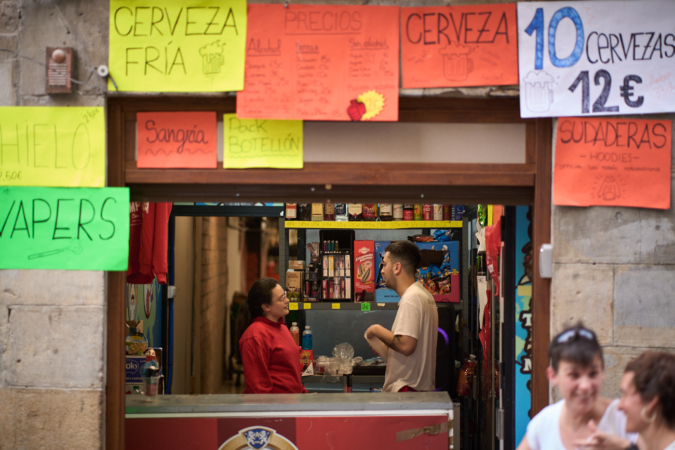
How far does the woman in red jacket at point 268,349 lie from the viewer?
133 inches

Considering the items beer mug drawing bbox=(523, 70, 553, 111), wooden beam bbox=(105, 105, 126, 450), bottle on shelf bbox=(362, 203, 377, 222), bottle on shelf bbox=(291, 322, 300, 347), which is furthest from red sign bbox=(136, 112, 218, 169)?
bottle on shelf bbox=(291, 322, 300, 347)

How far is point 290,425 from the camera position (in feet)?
8.66

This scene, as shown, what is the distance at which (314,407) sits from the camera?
2680 millimetres

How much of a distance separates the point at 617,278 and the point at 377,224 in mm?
2677

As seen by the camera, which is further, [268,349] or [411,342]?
[268,349]

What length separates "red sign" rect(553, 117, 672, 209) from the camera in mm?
2264

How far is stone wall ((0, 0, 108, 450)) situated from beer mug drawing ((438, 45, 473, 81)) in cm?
155

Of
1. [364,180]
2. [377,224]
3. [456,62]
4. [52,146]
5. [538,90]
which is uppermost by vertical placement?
[456,62]

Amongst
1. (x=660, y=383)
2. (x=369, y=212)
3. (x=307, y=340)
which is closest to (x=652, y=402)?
(x=660, y=383)

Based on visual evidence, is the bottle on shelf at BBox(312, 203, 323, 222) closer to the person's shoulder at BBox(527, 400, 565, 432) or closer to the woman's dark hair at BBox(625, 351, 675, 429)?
the person's shoulder at BBox(527, 400, 565, 432)

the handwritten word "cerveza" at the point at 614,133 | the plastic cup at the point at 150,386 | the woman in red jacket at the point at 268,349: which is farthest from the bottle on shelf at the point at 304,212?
the handwritten word "cerveza" at the point at 614,133

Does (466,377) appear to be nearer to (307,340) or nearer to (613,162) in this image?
(307,340)

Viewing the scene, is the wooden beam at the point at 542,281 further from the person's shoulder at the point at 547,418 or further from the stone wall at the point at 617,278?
the person's shoulder at the point at 547,418

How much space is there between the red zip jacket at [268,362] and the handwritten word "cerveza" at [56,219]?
4.73 feet
